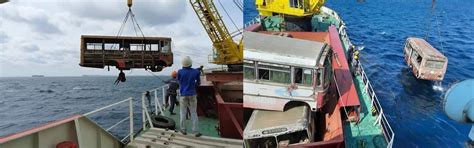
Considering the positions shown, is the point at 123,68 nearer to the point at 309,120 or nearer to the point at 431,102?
the point at 309,120

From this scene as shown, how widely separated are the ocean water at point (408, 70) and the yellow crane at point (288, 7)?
1449 millimetres

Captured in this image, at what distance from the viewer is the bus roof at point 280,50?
13.2 ft

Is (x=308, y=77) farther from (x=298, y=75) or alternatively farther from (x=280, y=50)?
(x=280, y=50)

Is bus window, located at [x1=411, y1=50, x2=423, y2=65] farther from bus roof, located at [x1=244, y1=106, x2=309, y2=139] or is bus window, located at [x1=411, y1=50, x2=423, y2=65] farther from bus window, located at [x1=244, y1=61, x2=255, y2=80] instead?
bus window, located at [x1=244, y1=61, x2=255, y2=80]

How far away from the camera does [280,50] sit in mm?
4301

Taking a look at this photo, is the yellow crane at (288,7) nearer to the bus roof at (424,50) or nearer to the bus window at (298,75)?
the bus roof at (424,50)

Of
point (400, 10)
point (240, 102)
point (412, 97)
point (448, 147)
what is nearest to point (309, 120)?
point (240, 102)

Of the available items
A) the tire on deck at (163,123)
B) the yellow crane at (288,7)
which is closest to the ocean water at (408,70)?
the yellow crane at (288,7)

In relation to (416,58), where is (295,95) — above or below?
below

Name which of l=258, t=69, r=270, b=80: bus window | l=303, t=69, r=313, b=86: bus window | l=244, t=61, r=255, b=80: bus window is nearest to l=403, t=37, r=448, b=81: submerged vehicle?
l=303, t=69, r=313, b=86: bus window

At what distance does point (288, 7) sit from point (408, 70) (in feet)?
12.8

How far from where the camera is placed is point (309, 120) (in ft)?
15.3

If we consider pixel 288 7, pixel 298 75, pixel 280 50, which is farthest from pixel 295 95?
pixel 288 7

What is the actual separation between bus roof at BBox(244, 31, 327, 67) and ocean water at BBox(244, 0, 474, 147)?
302 millimetres
